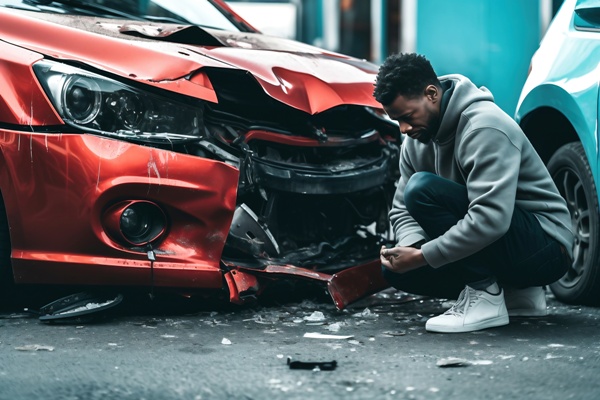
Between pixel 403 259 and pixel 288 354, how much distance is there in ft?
2.27

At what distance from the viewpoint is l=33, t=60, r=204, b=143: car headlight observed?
399 cm

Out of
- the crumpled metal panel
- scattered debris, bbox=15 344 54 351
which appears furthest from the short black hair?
scattered debris, bbox=15 344 54 351

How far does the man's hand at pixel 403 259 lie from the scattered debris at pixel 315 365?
30.3 inches

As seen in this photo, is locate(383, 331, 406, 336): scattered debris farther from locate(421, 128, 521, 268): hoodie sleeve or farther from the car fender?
the car fender

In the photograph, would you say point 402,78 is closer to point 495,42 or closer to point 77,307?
point 77,307

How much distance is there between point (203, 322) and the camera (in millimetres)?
4164

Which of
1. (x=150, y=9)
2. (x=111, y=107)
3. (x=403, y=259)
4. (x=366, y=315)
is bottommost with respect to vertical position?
(x=366, y=315)

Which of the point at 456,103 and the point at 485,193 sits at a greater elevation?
the point at 456,103

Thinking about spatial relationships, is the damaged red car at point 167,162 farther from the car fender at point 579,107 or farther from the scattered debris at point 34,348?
the car fender at point 579,107

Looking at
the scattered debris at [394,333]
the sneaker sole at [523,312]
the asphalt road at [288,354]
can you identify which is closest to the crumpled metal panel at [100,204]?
the asphalt road at [288,354]

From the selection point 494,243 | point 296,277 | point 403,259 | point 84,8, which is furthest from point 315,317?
point 84,8

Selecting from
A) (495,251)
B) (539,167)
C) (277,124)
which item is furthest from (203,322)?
(539,167)

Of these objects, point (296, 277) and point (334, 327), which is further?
point (296, 277)

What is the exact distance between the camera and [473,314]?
399cm
